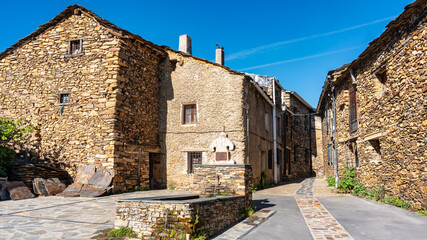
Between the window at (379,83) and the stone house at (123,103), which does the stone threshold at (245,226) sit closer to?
the stone house at (123,103)

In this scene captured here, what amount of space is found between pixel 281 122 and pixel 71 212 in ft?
50.3

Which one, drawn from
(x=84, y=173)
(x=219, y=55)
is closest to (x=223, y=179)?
(x=84, y=173)

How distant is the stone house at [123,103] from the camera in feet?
38.1

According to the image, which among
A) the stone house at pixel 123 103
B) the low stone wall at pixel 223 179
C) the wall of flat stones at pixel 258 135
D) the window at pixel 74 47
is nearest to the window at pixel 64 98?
the stone house at pixel 123 103

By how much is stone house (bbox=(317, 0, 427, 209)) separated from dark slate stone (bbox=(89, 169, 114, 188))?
923 cm

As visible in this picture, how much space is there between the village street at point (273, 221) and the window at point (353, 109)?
156 inches

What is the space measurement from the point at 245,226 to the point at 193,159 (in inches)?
279

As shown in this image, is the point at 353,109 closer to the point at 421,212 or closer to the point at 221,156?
the point at 421,212

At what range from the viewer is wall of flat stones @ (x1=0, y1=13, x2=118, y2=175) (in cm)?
1153

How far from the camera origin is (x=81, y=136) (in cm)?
1171

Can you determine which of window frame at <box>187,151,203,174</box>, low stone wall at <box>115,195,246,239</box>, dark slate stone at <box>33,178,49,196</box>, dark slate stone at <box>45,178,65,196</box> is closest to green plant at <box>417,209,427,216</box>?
low stone wall at <box>115,195,246,239</box>

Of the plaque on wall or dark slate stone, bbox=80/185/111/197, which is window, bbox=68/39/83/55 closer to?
dark slate stone, bbox=80/185/111/197

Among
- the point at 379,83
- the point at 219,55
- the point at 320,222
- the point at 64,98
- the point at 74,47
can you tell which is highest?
the point at 219,55

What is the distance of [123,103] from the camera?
11859mm
